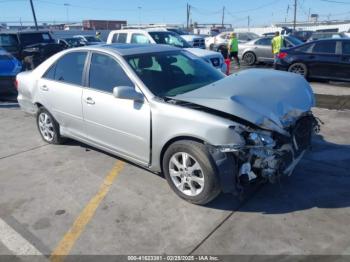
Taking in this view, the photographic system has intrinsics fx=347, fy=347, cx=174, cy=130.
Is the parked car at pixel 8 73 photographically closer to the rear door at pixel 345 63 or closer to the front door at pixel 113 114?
the front door at pixel 113 114

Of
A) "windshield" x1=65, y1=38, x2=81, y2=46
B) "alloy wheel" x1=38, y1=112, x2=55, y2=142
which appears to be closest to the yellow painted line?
"alloy wheel" x1=38, y1=112, x2=55, y2=142

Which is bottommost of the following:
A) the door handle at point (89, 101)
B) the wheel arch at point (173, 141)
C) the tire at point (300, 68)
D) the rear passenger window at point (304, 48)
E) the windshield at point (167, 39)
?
the wheel arch at point (173, 141)

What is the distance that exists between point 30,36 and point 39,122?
39.5 ft

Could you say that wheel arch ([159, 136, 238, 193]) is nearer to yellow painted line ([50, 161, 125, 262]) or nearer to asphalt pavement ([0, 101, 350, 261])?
asphalt pavement ([0, 101, 350, 261])

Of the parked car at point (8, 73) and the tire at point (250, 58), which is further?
the tire at point (250, 58)

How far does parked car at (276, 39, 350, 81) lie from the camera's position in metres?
10.4

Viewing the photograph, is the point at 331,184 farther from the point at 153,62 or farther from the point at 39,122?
the point at 39,122

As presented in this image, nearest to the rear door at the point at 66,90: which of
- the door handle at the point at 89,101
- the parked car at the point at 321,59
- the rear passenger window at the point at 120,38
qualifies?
the door handle at the point at 89,101

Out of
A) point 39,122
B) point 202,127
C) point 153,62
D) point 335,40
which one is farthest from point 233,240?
point 335,40

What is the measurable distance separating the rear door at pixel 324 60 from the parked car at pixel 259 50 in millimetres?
5057

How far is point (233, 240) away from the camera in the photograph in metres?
3.21

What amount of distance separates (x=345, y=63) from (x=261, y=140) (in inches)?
325

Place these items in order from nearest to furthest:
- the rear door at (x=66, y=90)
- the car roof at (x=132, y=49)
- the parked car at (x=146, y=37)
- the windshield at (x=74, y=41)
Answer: the car roof at (x=132, y=49)
the rear door at (x=66, y=90)
the parked car at (x=146, y=37)
the windshield at (x=74, y=41)

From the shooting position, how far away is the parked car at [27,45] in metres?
15.2
